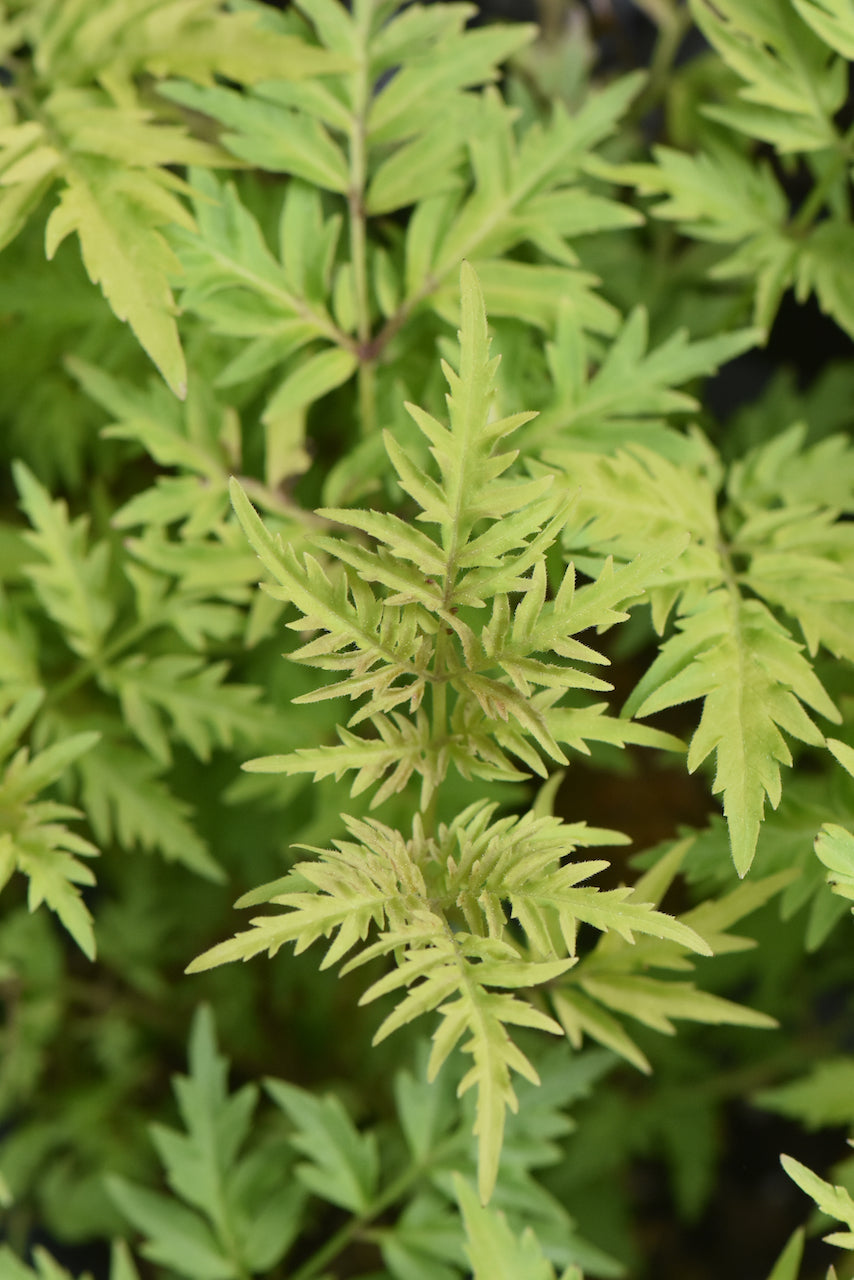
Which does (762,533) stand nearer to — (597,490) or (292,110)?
(597,490)

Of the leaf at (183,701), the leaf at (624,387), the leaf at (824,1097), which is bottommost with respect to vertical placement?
the leaf at (824,1097)

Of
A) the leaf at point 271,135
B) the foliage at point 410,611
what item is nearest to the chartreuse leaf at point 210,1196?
the foliage at point 410,611

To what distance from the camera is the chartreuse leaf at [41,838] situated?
40.3 inches

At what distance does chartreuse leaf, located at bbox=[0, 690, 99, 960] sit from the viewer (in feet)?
3.35

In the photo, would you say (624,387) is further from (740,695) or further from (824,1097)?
(824,1097)

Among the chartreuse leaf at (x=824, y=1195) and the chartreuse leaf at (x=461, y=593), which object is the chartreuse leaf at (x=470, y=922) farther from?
the chartreuse leaf at (x=824, y=1195)

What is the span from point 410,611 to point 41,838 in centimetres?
45

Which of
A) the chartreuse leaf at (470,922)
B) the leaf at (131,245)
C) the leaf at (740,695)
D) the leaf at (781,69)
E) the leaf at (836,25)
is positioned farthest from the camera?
the leaf at (781,69)

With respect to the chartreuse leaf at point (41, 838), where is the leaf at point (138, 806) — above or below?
below

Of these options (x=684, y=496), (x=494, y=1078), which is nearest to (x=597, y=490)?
(x=684, y=496)

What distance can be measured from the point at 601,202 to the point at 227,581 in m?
0.64

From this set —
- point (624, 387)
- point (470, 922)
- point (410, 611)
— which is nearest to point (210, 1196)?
point (470, 922)

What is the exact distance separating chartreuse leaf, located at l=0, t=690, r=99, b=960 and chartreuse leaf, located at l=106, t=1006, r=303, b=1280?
14.9 inches

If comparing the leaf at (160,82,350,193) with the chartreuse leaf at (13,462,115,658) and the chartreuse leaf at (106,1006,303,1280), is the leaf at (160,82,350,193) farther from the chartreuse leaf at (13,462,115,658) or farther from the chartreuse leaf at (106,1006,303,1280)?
the chartreuse leaf at (106,1006,303,1280)
